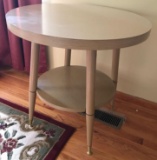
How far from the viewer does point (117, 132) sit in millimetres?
1187

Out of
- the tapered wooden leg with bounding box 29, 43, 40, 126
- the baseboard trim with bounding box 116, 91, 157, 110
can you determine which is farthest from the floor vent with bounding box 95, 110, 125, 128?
the tapered wooden leg with bounding box 29, 43, 40, 126

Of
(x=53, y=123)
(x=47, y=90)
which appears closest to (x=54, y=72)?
(x=47, y=90)

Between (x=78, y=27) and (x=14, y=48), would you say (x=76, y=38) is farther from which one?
(x=14, y=48)

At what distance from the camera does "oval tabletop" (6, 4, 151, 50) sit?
0.68 metres

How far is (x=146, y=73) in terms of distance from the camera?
4.33 feet

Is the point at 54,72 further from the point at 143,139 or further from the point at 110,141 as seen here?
the point at 143,139

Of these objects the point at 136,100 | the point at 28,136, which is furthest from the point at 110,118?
the point at 28,136

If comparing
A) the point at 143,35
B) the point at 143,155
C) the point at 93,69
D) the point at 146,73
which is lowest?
the point at 143,155

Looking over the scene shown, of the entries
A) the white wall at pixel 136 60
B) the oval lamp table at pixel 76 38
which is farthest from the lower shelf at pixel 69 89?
the white wall at pixel 136 60

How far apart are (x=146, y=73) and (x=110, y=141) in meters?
0.52

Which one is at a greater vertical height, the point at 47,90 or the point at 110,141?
the point at 47,90

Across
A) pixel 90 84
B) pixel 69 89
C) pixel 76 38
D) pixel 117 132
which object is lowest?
pixel 117 132

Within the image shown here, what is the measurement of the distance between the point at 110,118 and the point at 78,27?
0.72 metres

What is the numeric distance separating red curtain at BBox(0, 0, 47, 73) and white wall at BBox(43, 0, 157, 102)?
18 centimetres
